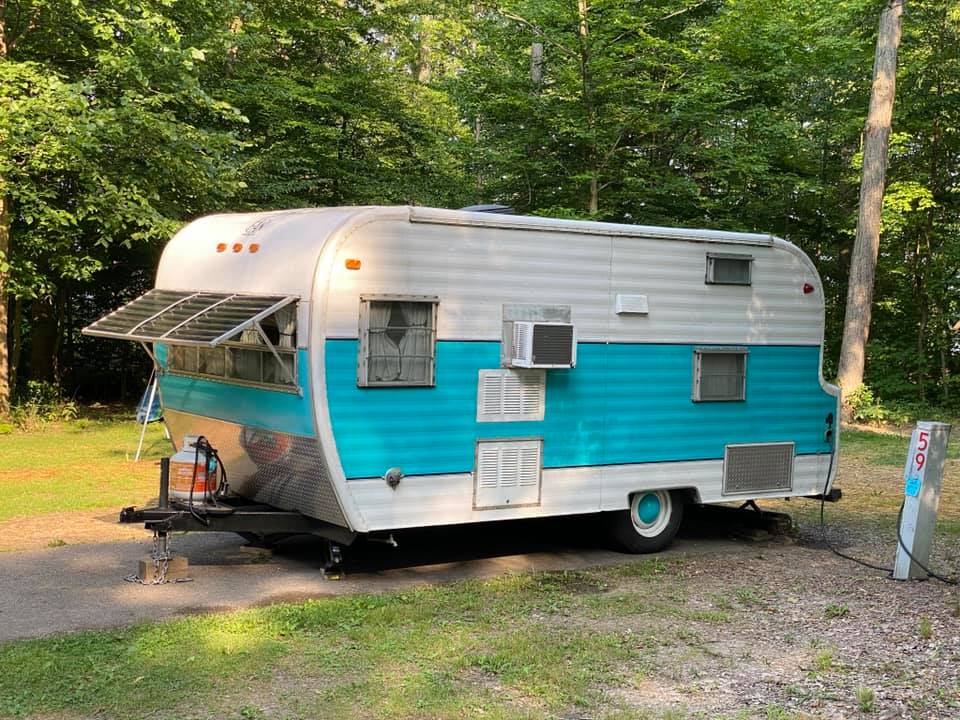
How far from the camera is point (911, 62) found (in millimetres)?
23469

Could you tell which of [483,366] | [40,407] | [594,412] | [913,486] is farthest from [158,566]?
[40,407]

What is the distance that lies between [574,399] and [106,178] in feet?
34.7

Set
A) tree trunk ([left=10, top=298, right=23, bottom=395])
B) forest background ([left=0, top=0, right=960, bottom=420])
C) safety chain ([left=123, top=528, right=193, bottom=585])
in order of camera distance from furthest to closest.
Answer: tree trunk ([left=10, top=298, right=23, bottom=395]) < forest background ([left=0, top=0, right=960, bottom=420]) < safety chain ([left=123, top=528, right=193, bottom=585])

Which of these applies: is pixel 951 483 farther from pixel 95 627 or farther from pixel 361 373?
pixel 95 627

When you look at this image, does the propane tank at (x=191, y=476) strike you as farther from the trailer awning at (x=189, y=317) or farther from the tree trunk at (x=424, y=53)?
the tree trunk at (x=424, y=53)

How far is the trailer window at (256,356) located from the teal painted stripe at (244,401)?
75 millimetres

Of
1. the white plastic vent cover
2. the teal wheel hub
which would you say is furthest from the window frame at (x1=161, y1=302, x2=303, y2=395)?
the teal wheel hub

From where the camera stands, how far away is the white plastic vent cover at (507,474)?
28.0 feet

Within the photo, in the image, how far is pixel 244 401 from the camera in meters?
8.57

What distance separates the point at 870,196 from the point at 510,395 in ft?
46.2

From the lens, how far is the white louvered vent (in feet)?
28.1

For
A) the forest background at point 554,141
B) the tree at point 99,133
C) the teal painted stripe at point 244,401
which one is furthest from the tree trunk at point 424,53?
the teal painted stripe at point 244,401

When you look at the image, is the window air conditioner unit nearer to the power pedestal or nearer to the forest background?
the power pedestal

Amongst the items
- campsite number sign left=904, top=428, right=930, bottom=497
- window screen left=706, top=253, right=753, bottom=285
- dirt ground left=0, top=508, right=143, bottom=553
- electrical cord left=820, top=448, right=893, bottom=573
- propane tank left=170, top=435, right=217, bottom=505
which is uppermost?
window screen left=706, top=253, right=753, bottom=285
